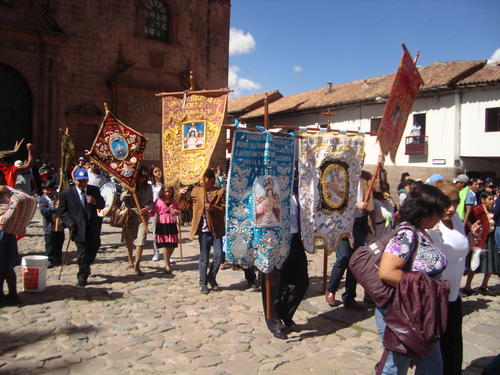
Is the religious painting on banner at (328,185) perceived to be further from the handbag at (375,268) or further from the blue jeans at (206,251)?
the handbag at (375,268)

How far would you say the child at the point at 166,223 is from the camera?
7.94 metres

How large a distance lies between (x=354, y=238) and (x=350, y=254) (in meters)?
0.27

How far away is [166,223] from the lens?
26.2ft

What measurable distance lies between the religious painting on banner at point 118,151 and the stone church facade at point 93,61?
1249 centimetres

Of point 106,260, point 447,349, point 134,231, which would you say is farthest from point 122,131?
point 447,349

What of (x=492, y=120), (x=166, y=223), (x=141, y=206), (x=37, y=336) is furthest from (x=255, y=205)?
(x=492, y=120)

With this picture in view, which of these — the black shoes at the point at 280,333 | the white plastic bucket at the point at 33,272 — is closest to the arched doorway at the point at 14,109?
the white plastic bucket at the point at 33,272

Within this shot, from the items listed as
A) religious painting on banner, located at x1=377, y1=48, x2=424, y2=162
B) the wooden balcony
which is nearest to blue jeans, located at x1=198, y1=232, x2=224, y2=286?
religious painting on banner, located at x1=377, y1=48, x2=424, y2=162

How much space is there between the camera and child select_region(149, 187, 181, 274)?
26.1 feet

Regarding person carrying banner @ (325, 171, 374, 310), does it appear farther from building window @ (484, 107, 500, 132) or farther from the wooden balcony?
the wooden balcony

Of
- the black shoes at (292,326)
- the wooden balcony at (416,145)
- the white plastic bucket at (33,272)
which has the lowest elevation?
the black shoes at (292,326)

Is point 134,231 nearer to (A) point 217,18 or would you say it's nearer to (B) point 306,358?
(B) point 306,358

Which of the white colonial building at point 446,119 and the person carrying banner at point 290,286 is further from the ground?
the white colonial building at point 446,119

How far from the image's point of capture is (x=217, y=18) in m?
23.5
